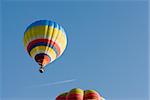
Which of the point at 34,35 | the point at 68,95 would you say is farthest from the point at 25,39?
the point at 68,95

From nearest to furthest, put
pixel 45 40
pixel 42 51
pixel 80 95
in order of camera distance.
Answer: pixel 80 95, pixel 42 51, pixel 45 40

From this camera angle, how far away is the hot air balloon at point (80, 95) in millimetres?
31422

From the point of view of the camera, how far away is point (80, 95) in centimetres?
3158

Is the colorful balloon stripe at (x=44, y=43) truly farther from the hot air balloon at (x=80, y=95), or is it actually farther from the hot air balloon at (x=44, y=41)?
the hot air balloon at (x=80, y=95)

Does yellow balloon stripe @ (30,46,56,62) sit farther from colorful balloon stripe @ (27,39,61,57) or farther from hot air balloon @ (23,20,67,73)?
A: colorful balloon stripe @ (27,39,61,57)

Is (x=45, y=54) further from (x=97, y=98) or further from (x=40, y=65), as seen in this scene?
(x=97, y=98)

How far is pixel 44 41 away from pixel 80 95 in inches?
248

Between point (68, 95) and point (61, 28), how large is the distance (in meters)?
6.78

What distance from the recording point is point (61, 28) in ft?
123

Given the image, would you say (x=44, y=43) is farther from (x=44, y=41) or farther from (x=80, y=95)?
(x=80, y=95)

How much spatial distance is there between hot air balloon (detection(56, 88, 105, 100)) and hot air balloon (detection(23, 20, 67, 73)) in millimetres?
4771

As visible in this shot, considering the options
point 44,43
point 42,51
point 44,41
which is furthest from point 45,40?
point 42,51

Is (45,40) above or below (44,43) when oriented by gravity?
above

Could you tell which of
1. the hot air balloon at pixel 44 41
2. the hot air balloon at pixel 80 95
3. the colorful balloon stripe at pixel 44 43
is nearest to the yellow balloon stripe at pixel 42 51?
the hot air balloon at pixel 44 41
